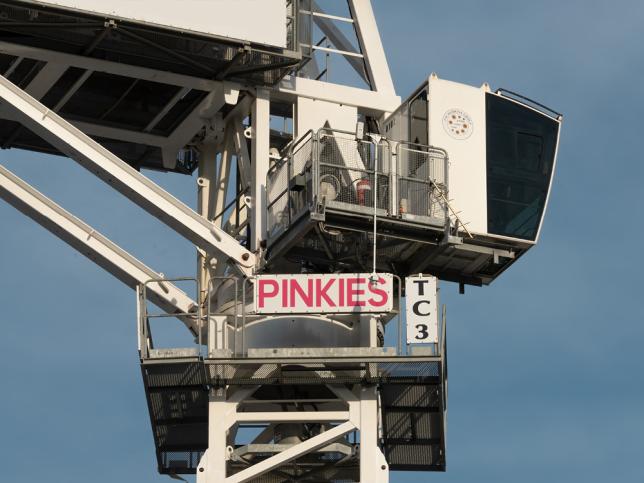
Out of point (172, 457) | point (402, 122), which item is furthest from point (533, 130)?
point (172, 457)

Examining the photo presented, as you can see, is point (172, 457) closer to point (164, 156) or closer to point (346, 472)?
point (346, 472)

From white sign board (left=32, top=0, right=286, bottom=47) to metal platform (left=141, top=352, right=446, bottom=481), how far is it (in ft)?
19.9

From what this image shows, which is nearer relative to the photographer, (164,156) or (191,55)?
(191,55)

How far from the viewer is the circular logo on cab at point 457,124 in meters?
47.0

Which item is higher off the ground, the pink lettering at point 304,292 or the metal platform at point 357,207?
the metal platform at point 357,207

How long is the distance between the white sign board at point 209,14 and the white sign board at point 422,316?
561 centimetres

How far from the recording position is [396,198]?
44.8 m

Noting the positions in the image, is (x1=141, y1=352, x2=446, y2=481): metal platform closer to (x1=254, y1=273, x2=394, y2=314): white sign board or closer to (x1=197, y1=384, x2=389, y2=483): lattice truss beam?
(x1=197, y1=384, x2=389, y2=483): lattice truss beam

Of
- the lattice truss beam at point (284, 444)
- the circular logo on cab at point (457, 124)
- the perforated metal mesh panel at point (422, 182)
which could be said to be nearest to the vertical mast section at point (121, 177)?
the lattice truss beam at point (284, 444)

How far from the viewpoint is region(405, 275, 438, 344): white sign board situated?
143ft

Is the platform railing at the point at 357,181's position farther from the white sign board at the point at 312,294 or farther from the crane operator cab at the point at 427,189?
the white sign board at the point at 312,294

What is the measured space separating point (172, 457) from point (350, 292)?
496 cm

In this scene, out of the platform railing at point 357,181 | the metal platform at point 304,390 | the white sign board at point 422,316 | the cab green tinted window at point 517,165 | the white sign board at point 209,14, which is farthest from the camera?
the cab green tinted window at point 517,165

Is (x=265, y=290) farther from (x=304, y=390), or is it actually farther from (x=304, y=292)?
(x=304, y=390)
